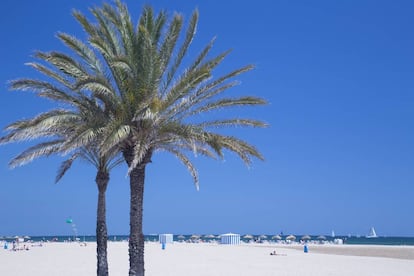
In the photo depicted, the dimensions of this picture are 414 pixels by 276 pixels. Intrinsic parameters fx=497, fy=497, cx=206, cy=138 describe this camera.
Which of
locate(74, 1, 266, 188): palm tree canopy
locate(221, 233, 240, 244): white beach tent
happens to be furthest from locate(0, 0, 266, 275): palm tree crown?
locate(221, 233, 240, 244): white beach tent

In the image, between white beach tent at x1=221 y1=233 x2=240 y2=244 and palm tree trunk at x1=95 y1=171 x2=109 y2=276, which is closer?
palm tree trunk at x1=95 y1=171 x2=109 y2=276

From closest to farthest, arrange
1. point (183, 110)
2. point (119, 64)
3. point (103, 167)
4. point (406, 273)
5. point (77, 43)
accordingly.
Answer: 1. point (119, 64)
2. point (77, 43)
3. point (183, 110)
4. point (103, 167)
5. point (406, 273)

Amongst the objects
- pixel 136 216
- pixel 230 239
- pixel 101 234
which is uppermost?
pixel 136 216

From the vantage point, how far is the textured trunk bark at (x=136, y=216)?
44.9ft

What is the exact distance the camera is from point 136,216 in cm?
1394

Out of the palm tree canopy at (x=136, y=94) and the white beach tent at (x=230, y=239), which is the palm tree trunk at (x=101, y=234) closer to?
the palm tree canopy at (x=136, y=94)

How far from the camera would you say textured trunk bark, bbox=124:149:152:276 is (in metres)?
13.7

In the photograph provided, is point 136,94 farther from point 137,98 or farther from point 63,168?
point 63,168

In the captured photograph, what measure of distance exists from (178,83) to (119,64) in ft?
6.84

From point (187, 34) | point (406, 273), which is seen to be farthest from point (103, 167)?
point (406, 273)

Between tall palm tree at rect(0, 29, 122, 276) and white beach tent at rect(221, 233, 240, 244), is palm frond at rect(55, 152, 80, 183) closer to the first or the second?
tall palm tree at rect(0, 29, 122, 276)

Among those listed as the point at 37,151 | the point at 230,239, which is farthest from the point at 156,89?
the point at 230,239

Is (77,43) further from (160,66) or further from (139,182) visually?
(139,182)

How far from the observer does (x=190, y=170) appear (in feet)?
48.6
